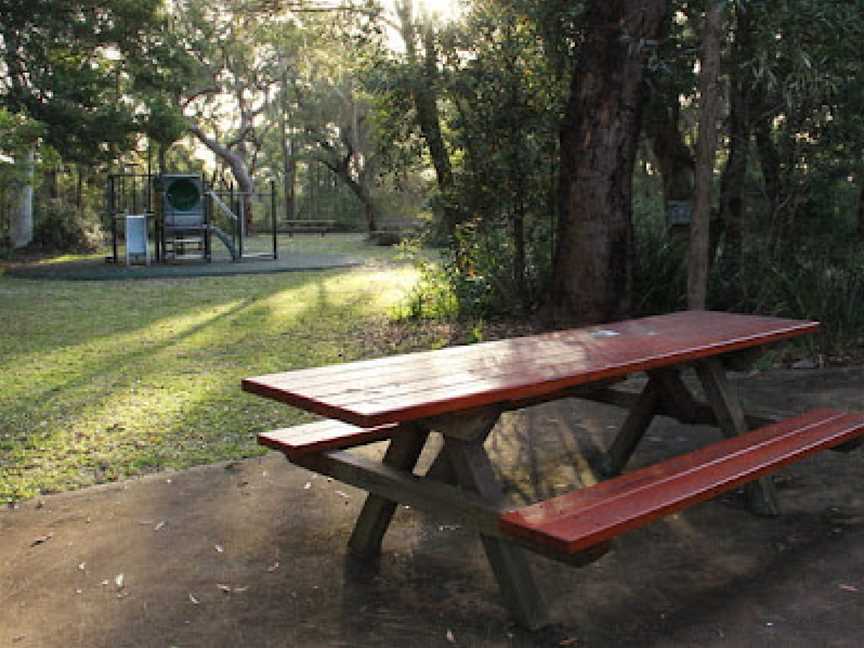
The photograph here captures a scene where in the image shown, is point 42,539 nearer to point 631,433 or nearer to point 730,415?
point 631,433

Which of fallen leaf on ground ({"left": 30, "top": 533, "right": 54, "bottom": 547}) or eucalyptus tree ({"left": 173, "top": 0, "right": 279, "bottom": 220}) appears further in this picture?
eucalyptus tree ({"left": 173, "top": 0, "right": 279, "bottom": 220})

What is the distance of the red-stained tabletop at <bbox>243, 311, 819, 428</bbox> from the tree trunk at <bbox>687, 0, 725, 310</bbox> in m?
2.37

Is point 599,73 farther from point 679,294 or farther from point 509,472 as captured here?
point 509,472

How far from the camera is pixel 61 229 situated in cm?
2252

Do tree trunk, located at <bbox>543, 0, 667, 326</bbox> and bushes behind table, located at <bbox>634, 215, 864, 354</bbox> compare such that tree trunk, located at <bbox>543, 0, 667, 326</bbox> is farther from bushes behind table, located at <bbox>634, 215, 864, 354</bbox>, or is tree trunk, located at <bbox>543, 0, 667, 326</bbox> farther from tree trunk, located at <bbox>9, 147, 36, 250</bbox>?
tree trunk, located at <bbox>9, 147, 36, 250</bbox>

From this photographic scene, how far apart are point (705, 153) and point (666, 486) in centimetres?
414

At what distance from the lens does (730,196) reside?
26.1ft

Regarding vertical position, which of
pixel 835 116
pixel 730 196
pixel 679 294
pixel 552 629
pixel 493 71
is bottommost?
pixel 552 629

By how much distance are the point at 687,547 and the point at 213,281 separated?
12.6 m

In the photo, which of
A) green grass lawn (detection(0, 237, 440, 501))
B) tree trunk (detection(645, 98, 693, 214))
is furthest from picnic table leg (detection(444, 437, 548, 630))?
tree trunk (detection(645, 98, 693, 214))

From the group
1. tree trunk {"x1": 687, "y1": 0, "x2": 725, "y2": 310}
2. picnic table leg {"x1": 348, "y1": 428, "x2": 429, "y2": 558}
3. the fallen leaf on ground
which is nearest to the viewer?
picnic table leg {"x1": 348, "y1": 428, "x2": 429, "y2": 558}

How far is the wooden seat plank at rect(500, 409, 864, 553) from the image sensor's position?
2375 millimetres

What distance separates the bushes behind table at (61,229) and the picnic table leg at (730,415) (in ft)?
69.5

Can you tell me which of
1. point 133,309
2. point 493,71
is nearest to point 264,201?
point 133,309
